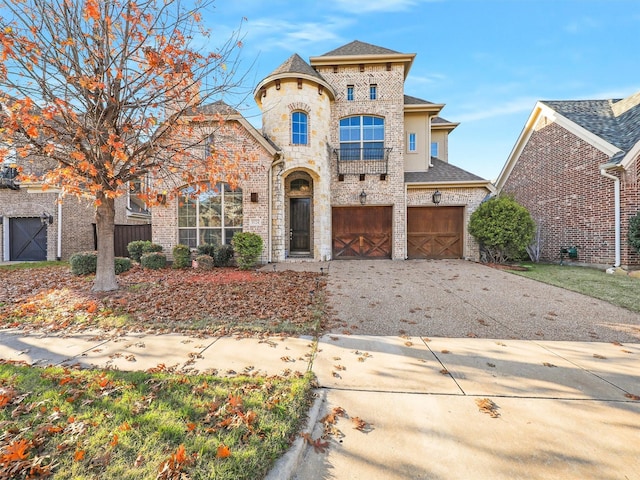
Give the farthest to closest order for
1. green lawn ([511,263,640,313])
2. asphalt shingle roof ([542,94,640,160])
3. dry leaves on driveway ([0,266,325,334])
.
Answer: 1. asphalt shingle roof ([542,94,640,160])
2. green lawn ([511,263,640,313])
3. dry leaves on driveway ([0,266,325,334])

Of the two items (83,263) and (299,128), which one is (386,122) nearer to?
(299,128)

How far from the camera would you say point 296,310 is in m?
5.12

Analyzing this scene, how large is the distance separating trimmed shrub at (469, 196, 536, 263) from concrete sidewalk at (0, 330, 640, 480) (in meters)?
7.32

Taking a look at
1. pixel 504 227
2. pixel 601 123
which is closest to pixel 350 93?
pixel 504 227

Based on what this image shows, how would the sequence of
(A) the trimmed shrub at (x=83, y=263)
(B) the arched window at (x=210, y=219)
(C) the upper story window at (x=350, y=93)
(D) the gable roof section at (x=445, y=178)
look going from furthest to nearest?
(C) the upper story window at (x=350, y=93) → (D) the gable roof section at (x=445, y=178) → (B) the arched window at (x=210, y=219) → (A) the trimmed shrub at (x=83, y=263)

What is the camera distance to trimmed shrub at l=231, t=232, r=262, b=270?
9398 millimetres

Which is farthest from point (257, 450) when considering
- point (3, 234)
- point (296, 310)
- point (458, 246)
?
point (3, 234)

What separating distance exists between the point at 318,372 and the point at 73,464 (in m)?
1.98

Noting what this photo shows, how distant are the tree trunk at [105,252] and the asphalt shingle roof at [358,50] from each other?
1108cm

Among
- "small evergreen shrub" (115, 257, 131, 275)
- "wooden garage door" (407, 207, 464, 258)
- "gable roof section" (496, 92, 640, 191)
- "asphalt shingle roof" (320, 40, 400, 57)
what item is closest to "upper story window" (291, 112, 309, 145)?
"asphalt shingle roof" (320, 40, 400, 57)

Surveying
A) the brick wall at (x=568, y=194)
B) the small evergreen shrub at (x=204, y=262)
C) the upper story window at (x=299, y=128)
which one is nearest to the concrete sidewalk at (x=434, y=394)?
the small evergreen shrub at (x=204, y=262)

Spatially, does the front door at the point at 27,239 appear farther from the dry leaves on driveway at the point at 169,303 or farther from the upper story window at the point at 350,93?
the upper story window at the point at 350,93

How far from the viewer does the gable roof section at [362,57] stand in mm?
12164

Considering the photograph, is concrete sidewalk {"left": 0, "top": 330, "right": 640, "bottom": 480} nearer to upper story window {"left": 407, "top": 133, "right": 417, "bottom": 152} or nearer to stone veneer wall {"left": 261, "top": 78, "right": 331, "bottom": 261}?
stone veneer wall {"left": 261, "top": 78, "right": 331, "bottom": 261}
